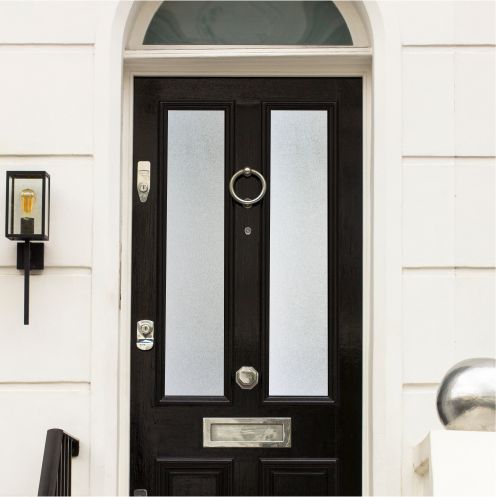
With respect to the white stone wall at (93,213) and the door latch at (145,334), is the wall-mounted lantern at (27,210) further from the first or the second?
the door latch at (145,334)

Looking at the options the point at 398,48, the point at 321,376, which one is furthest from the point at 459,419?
the point at 398,48

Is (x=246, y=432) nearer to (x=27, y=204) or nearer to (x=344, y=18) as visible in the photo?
(x=27, y=204)

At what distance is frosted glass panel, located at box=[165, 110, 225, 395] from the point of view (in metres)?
3.28

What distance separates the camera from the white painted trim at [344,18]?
3.28 meters

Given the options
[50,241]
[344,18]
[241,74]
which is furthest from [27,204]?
[344,18]

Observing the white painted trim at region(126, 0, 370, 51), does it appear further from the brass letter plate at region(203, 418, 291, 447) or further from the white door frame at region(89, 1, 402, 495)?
the brass letter plate at region(203, 418, 291, 447)

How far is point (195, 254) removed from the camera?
10.9 feet

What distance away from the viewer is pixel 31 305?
3064mm

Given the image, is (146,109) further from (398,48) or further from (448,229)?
(448,229)

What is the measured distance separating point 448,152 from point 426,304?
2.11 feet

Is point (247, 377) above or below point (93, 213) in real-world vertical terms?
below

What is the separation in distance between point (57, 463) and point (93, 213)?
1002 mm

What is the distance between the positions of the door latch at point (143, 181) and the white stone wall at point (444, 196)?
3.68 ft

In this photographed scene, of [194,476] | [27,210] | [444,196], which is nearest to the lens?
[27,210]
